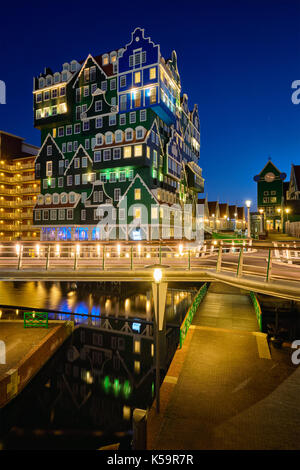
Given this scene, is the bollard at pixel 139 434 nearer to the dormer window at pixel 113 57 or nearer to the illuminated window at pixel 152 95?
the illuminated window at pixel 152 95

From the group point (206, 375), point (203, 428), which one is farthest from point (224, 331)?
point (203, 428)

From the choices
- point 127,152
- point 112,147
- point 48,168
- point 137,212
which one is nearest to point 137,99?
point 112,147

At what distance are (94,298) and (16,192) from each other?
48.9 m

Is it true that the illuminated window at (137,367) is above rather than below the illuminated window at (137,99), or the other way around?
below

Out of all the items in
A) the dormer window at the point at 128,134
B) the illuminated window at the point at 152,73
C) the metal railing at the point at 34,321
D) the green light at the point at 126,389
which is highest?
the illuminated window at the point at 152,73

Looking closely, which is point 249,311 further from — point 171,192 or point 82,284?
point 171,192

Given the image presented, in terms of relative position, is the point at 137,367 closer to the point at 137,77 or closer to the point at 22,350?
the point at 22,350

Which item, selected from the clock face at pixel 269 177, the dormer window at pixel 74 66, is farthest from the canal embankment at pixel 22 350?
the clock face at pixel 269 177

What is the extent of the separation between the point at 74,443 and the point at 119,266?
7149mm

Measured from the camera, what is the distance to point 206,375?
8.46 m

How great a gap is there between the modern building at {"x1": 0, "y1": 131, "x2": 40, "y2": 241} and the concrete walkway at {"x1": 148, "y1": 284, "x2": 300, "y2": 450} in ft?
188

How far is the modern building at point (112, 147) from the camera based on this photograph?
39.7 metres

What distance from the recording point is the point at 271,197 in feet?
172

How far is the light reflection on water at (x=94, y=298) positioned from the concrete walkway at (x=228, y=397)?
1080 centimetres
